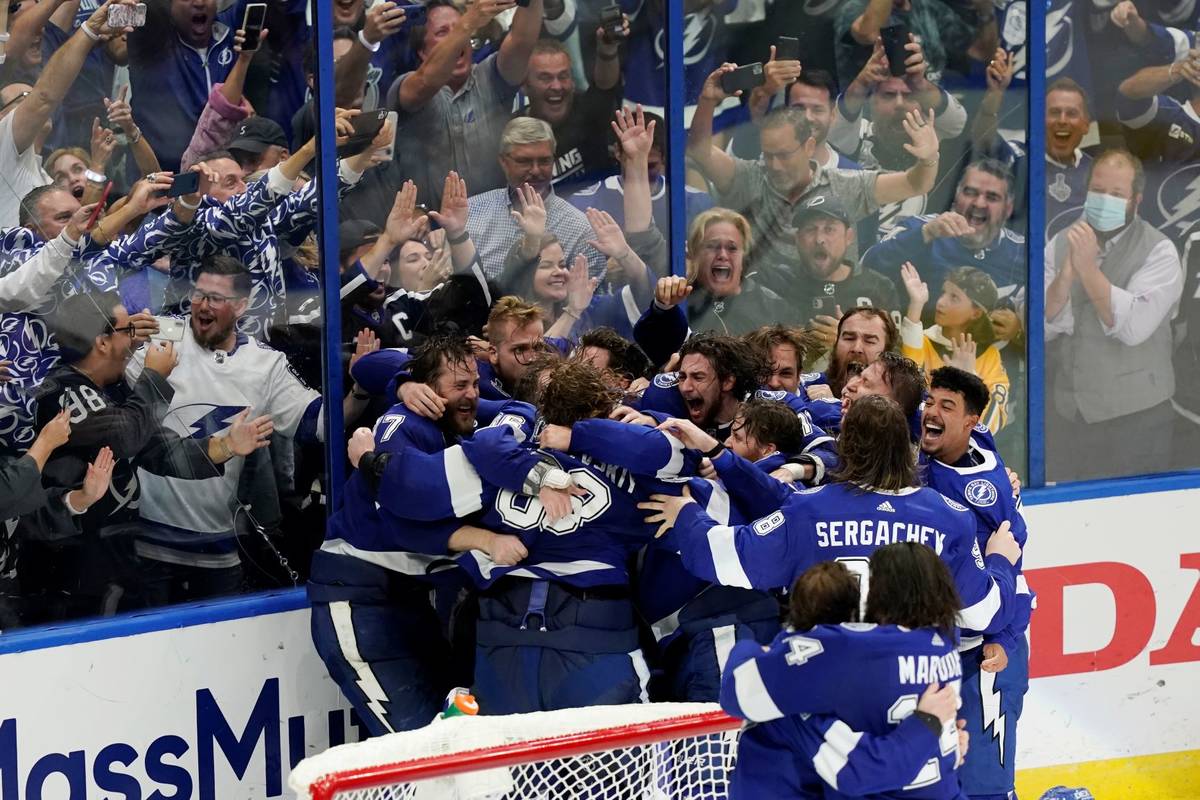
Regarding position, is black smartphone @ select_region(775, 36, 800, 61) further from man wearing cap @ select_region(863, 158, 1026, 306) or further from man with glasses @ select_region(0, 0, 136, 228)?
man with glasses @ select_region(0, 0, 136, 228)

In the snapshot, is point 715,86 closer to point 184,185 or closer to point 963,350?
point 963,350

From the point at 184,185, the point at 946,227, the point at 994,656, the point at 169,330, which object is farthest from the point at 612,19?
the point at 994,656

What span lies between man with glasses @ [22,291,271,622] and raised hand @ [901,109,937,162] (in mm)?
2837

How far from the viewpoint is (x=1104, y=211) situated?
21.7ft

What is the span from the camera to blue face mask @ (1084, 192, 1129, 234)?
6609 millimetres

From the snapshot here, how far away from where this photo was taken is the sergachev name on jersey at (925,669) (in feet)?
11.6

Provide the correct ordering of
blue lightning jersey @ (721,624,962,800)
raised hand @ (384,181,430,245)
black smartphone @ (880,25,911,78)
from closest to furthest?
blue lightning jersey @ (721,624,962,800)
raised hand @ (384,181,430,245)
black smartphone @ (880,25,911,78)

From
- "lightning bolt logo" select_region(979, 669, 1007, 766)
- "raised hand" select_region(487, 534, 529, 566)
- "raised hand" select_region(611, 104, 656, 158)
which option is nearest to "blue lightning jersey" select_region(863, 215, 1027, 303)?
"raised hand" select_region(611, 104, 656, 158)

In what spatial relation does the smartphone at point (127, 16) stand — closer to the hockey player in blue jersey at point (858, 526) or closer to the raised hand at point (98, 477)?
the raised hand at point (98, 477)

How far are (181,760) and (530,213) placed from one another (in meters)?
2.09

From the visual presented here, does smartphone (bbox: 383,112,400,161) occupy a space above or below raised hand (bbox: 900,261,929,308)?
above

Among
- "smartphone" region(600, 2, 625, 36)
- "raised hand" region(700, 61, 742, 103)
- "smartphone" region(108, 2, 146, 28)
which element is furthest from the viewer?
"raised hand" region(700, 61, 742, 103)

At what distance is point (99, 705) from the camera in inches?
192

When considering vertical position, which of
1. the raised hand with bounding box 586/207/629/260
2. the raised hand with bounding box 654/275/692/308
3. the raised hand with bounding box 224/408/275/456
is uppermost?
the raised hand with bounding box 586/207/629/260
